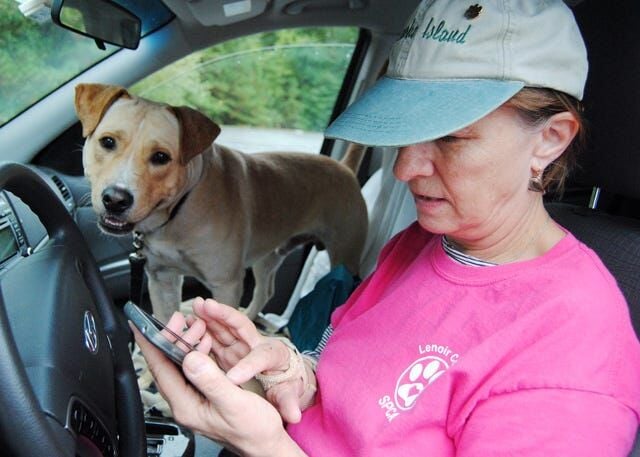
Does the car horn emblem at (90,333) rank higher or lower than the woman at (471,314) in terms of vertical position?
lower

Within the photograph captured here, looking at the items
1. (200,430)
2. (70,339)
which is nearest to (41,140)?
(70,339)

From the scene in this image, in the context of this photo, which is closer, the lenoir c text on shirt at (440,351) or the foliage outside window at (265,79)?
the lenoir c text on shirt at (440,351)

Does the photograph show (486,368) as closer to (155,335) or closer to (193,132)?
(155,335)

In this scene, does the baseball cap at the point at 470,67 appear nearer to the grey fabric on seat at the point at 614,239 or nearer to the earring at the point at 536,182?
the earring at the point at 536,182

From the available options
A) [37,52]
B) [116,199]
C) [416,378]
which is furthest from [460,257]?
[37,52]

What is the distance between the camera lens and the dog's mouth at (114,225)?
7.13ft

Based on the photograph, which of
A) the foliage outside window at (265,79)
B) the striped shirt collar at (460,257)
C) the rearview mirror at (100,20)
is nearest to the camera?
the striped shirt collar at (460,257)

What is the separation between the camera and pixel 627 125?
54.2 inches

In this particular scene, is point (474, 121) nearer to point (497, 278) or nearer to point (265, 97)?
point (497, 278)

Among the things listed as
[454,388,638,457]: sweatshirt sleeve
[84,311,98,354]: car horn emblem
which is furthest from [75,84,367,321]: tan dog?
[454,388,638,457]: sweatshirt sleeve

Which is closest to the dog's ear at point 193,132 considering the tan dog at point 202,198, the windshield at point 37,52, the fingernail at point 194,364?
the tan dog at point 202,198

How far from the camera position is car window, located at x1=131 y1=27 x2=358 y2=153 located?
3001 mm

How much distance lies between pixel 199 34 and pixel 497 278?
6.72ft

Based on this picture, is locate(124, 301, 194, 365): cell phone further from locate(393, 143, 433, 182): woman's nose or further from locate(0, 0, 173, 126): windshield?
locate(0, 0, 173, 126): windshield
